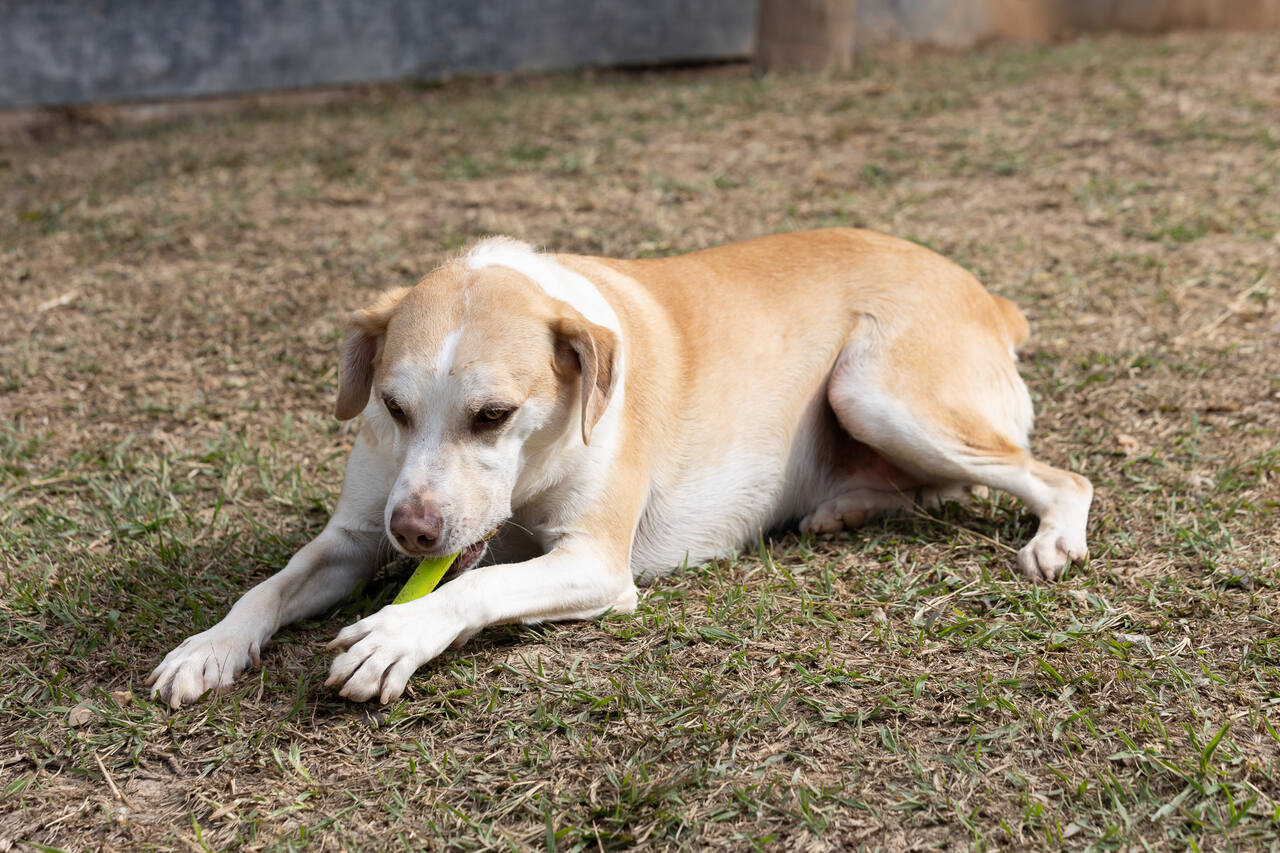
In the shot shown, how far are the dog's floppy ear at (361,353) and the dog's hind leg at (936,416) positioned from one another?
147 centimetres

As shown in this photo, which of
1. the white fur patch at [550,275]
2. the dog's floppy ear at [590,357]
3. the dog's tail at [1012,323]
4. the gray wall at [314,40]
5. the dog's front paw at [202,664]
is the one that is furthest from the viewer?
the gray wall at [314,40]

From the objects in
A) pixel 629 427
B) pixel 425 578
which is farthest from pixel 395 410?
pixel 629 427

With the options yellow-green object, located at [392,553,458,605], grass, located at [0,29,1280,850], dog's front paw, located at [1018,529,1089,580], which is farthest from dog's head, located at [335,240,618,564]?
dog's front paw, located at [1018,529,1089,580]

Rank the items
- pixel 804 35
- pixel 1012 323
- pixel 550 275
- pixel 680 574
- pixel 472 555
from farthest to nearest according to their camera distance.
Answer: pixel 804 35
pixel 1012 323
pixel 680 574
pixel 550 275
pixel 472 555

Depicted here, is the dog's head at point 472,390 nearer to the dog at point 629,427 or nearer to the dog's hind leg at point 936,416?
the dog at point 629,427

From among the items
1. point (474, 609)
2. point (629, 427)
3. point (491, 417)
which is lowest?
point (474, 609)

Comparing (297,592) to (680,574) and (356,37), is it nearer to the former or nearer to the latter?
(680,574)

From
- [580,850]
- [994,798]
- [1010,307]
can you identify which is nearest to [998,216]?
[1010,307]

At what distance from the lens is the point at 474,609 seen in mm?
2855

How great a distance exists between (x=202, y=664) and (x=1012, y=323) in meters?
2.98

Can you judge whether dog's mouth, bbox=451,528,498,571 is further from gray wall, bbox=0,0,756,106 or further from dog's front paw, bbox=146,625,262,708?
gray wall, bbox=0,0,756,106

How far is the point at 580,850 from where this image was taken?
7.69ft

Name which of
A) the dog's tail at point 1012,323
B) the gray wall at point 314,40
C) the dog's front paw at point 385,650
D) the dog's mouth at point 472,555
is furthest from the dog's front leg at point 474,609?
the gray wall at point 314,40

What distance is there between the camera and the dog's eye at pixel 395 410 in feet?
9.29
